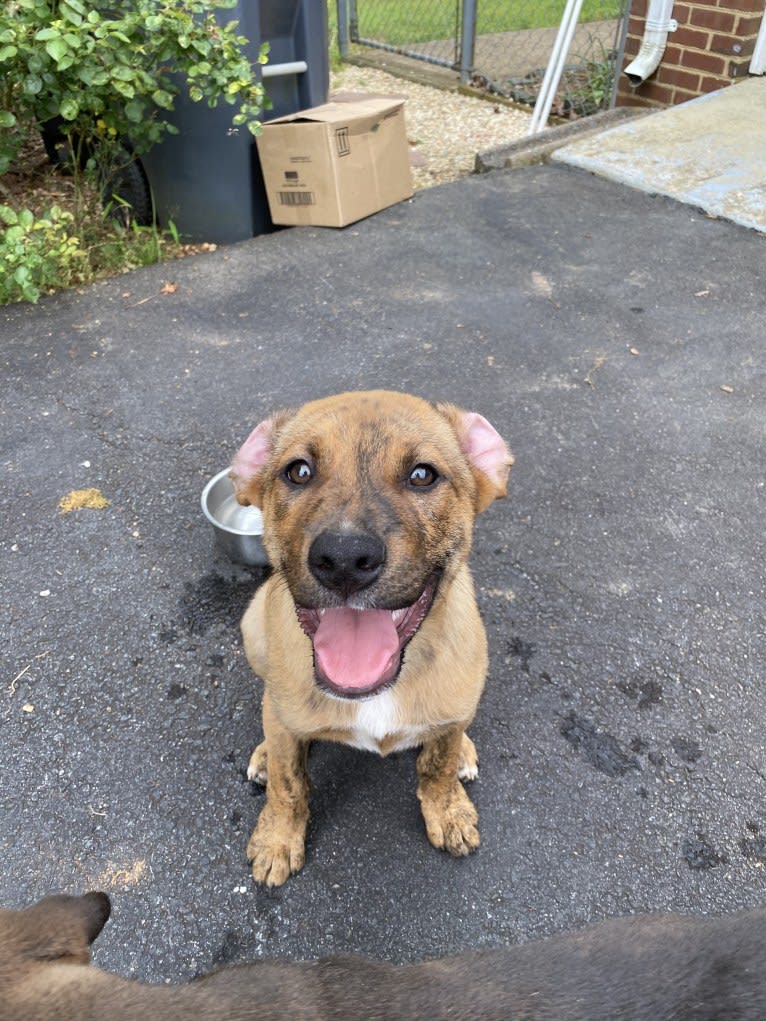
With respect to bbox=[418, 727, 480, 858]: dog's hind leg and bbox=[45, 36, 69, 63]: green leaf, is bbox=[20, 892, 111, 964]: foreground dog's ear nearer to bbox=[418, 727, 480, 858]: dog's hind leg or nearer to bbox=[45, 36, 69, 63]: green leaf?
bbox=[418, 727, 480, 858]: dog's hind leg

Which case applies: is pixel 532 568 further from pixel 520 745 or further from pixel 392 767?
pixel 392 767

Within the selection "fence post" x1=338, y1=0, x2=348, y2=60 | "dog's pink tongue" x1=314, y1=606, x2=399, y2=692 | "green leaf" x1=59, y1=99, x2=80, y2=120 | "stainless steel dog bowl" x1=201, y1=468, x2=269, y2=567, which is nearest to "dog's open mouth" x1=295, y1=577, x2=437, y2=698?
"dog's pink tongue" x1=314, y1=606, x2=399, y2=692

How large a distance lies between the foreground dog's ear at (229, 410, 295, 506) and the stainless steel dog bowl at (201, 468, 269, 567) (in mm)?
750

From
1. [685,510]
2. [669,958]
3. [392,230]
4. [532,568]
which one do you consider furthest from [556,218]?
[669,958]

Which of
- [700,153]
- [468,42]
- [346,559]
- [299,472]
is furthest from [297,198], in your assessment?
[468,42]

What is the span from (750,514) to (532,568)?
115cm

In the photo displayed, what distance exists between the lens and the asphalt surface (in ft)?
7.92

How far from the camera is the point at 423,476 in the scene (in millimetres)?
2078

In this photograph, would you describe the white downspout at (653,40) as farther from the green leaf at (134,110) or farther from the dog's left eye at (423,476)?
the dog's left eye at (423,476)

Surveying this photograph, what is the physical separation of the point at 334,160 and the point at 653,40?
13.7 feet

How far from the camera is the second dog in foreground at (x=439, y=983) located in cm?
143

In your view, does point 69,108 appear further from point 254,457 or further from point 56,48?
point 254,457

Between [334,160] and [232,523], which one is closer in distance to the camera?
[232,523]

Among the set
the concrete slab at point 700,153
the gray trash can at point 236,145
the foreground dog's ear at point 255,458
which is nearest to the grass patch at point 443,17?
the concrete slab at point 700,153
